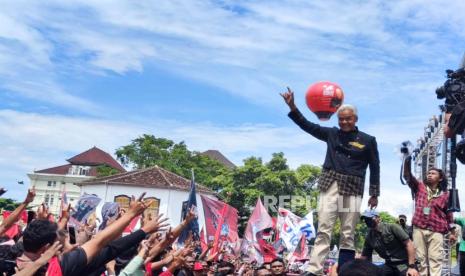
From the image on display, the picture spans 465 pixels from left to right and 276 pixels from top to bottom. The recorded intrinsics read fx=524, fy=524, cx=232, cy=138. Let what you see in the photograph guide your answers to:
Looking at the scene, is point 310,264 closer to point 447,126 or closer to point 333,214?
point 333,214

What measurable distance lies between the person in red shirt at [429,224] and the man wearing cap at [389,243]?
320mm

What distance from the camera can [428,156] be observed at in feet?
59.4

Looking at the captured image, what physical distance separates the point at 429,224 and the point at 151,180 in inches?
1648

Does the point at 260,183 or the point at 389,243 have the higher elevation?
the point at 260,183

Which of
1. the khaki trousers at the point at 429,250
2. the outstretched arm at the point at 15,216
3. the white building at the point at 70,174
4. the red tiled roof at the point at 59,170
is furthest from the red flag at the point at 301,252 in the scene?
the red tiled roof at the point at 59,170

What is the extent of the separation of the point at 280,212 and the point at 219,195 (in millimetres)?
29788

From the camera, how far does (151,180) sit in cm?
4650

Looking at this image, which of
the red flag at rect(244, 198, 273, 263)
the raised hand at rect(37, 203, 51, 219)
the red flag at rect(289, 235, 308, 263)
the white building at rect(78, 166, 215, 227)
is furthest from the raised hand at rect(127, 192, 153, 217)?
the white building at rect(78, 166, 215, 227)

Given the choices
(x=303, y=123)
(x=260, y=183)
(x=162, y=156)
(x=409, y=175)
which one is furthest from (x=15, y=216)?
(x=162, y=156)

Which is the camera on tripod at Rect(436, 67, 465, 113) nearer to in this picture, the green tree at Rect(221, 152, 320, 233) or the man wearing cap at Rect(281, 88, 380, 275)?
the man wearing cap at Rect(281, 88, 380, 275)

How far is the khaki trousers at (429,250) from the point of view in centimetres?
573

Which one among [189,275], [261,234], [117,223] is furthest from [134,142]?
[117,223]

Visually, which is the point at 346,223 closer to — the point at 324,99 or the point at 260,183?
the point at 324,99

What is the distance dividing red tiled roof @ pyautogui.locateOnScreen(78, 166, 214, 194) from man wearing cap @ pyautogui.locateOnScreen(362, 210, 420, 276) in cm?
3967
